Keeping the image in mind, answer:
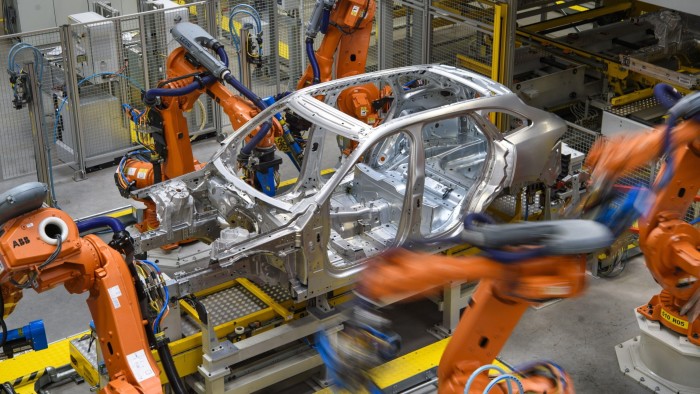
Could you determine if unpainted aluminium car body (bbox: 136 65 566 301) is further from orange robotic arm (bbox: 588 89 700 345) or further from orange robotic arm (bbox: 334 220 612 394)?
orange robotic arm (bbox: 334 220 612 394)

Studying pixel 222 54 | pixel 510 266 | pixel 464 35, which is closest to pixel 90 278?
pixel 510 266

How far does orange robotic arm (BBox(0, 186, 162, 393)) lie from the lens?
5.33 m

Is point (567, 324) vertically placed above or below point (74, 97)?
below

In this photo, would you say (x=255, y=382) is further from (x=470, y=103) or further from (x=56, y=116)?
(x=56, y=116)

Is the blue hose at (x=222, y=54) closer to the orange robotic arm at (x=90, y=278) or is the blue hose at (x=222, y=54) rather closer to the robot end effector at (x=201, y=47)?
the robot end effector at (x=201, y=47)

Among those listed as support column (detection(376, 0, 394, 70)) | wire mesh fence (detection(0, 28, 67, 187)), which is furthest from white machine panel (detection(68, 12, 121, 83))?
support column (detection(376, 0, 394, 70))

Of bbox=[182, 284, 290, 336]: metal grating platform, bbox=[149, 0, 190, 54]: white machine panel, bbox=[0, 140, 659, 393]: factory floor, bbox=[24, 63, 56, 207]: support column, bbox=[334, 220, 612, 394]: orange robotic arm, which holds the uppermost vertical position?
bbox=[334, 220, 612, 394]: orange robotic arm

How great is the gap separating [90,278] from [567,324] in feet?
15.2

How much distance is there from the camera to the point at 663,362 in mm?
7797

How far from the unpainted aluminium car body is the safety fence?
213 centimetres

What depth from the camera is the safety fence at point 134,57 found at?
36.6 feet

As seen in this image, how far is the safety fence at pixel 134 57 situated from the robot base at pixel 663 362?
376 cm

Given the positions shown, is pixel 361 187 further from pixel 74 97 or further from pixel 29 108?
pixel 74 97

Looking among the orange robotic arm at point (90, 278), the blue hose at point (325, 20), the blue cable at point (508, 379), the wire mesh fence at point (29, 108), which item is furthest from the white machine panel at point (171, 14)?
the blue cable at point (508, 379)
